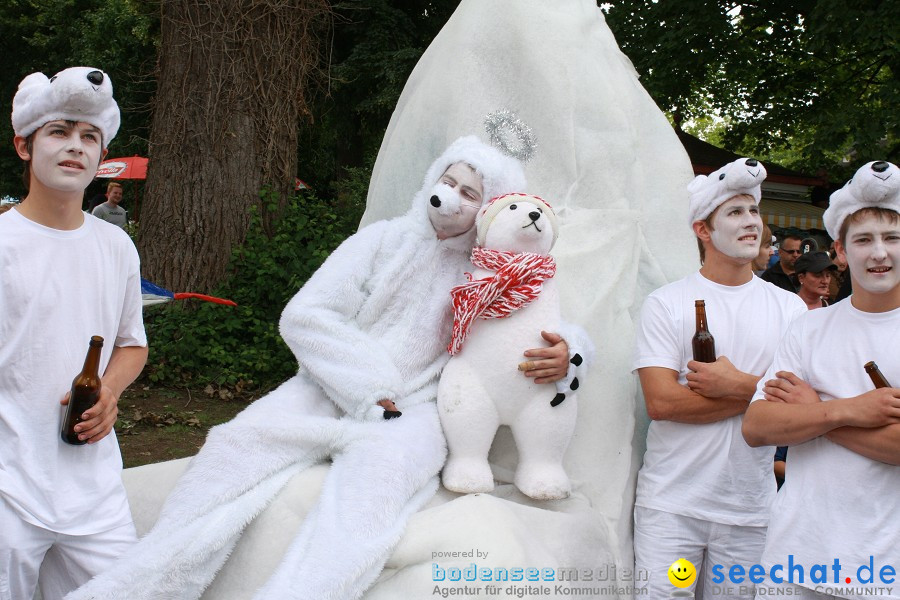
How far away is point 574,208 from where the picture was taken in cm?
390

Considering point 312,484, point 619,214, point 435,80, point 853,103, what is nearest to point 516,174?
point 619,214

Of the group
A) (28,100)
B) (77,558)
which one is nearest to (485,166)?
(28,100)

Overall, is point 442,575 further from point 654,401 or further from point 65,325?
point 65,325

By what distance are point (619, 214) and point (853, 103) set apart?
301 inches

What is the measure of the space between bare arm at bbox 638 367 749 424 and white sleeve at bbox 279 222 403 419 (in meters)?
0.94

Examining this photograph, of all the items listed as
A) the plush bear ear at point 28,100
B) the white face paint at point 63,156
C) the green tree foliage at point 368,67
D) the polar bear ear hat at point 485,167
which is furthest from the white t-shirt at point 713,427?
the green tree foliage at point 368,67

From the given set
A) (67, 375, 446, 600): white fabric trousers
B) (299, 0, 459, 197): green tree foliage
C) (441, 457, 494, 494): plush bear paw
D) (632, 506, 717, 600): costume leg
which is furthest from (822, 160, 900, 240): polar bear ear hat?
(299, 0, 459, 197): green tree foliage

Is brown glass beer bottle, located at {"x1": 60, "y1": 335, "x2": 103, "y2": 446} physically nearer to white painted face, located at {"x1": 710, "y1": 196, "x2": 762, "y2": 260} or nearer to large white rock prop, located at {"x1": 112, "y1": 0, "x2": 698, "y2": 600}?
large white rock prop, located at {"x1": 112, "y1": 0, "x2": 698, "y2": 600}

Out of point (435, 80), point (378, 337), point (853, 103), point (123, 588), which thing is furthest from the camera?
point (853, 103)

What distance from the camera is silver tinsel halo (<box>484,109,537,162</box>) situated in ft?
12.8

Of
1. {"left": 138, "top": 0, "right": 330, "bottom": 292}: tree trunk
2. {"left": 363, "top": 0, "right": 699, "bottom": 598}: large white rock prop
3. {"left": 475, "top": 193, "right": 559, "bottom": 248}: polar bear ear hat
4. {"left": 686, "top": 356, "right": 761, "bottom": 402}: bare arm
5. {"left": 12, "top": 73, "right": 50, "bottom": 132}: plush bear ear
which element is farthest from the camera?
{"left": 138, "top": 0, "right": 330, "bottom": 292}: tree trunk

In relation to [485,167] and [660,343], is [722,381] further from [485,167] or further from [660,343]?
[485,167]

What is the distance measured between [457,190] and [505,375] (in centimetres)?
75

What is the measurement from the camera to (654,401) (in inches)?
116
